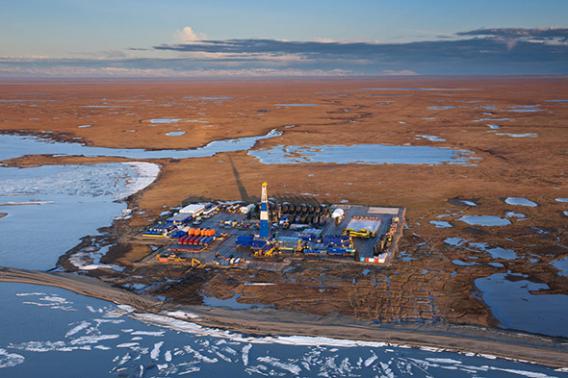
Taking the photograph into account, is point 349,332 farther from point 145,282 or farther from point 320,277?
point 145,282

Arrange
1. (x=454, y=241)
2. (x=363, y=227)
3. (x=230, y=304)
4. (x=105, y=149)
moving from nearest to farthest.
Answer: (x=230, y=304) < (x=454, y=241) < (x=363, y=227) < (x=105, y=149)

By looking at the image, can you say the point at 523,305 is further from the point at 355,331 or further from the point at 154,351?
the point at 154,351

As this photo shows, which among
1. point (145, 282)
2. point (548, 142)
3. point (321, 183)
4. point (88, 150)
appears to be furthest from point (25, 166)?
point (548, 142)

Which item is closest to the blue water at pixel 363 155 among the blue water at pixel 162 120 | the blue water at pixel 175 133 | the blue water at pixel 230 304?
the blue water at pixel 175 133

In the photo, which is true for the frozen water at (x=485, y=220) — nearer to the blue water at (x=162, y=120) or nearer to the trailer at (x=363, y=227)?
the trailer at (x=363, y=227)

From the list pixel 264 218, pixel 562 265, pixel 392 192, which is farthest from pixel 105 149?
pixel 562 265

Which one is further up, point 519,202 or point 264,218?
point 264,218
